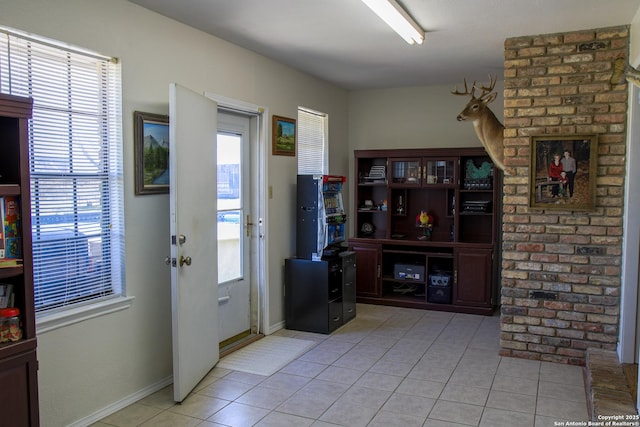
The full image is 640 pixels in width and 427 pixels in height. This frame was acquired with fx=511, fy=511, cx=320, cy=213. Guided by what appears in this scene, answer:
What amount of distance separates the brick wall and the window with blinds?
314 centimetres

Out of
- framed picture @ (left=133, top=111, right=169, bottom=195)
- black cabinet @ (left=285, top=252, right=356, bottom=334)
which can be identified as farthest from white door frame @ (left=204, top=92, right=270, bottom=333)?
framed picture @ (left=133, top=111, right=169, bottom=195)

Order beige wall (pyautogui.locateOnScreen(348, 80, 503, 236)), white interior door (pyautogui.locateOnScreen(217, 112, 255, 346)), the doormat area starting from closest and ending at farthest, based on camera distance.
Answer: the doormat area → white interior door (pyautogui.locateOnScreen(217, 112, 255, 346)) → beige wall (pyautogui.locateOnScreen(348, 80, 503, 236))

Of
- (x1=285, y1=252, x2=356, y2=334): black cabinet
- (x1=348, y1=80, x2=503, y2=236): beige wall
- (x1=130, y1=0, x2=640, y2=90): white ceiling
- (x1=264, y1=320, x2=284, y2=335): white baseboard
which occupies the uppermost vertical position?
(x1=130, y1=0, x2=640, y2=90): white ceiling

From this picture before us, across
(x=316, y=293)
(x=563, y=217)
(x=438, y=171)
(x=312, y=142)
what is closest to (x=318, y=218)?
(x=316, y=293)

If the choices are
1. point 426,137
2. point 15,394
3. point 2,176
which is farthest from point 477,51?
point 15,394

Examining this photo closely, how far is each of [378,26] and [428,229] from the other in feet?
10.0

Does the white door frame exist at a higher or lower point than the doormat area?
higher

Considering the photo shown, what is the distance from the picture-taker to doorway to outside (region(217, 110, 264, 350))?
4.65 metres

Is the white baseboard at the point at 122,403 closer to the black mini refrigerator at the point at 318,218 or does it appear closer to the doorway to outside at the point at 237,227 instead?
the doorway to outside at the point at 237,227

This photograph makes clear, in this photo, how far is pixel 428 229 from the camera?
638 cm

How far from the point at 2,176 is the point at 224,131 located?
8.24 ft

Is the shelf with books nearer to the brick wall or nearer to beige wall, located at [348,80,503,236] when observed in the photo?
the brick wall

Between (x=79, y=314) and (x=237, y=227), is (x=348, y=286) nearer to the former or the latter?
(x=237, y=227)

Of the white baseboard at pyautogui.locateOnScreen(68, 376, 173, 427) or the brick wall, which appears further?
the brick wall
